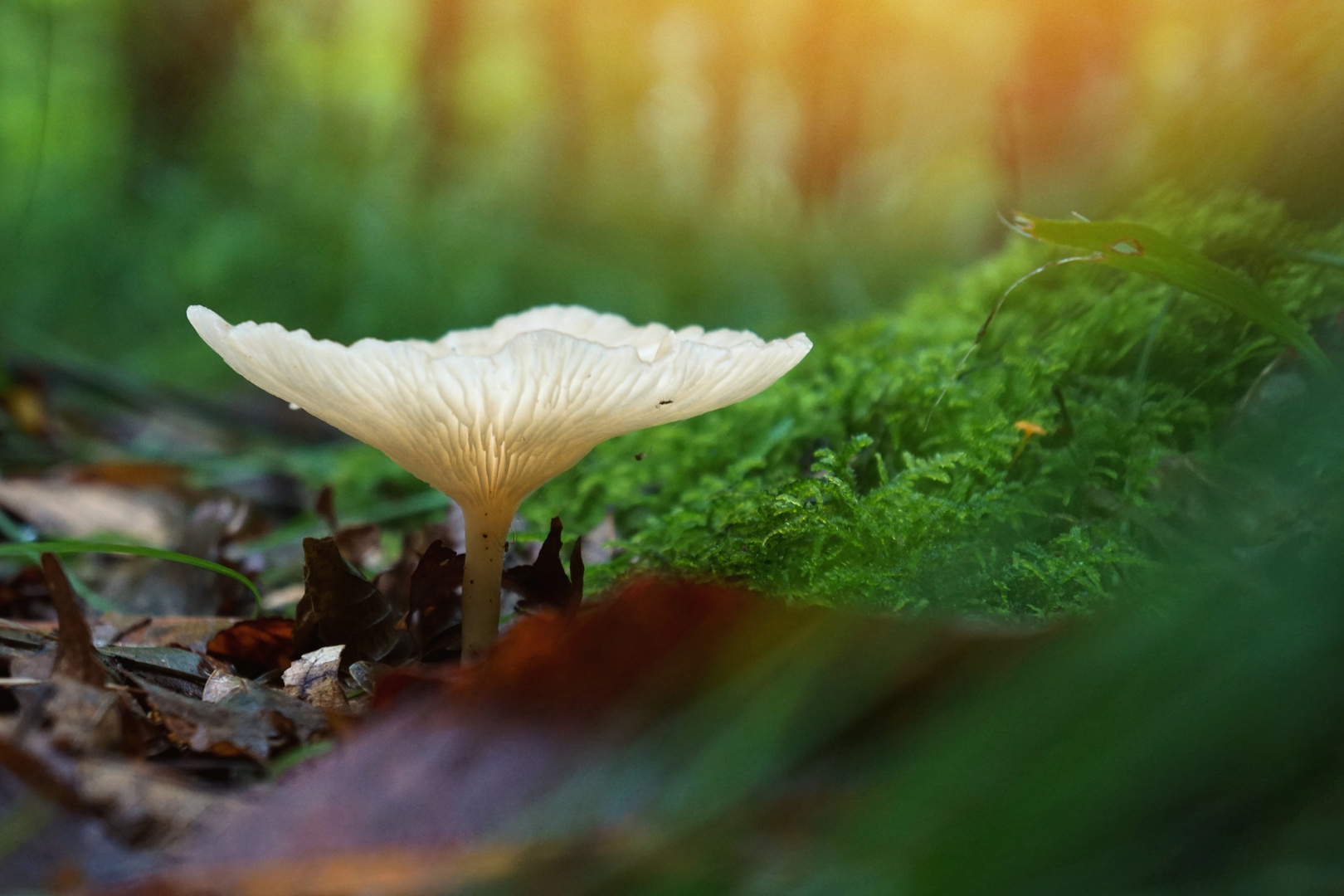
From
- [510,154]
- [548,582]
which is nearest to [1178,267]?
[548,582]

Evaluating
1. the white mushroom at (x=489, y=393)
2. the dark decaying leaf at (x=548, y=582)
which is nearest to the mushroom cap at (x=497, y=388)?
the white mushroom at (x=489, y=393)

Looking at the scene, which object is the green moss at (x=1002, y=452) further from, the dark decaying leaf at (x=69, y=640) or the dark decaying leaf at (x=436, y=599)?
the dark decaying leaf at (x=69, y=640)

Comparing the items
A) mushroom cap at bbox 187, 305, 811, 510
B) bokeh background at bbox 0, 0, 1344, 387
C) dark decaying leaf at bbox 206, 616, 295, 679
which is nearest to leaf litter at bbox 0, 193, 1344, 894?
mushroom cap at bbox 187, 305, 811, 510

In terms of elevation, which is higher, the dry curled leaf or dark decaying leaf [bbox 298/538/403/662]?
dark decaying leaf [bbox 298/538/403/662]

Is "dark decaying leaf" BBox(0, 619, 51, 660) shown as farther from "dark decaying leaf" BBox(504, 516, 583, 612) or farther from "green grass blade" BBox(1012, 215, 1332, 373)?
"green grass blade" BBox(1012, 215, 1332, 373)

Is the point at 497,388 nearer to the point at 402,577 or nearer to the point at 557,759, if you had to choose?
the point at 557,759

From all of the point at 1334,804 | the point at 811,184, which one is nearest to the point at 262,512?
the point at 1334,804
